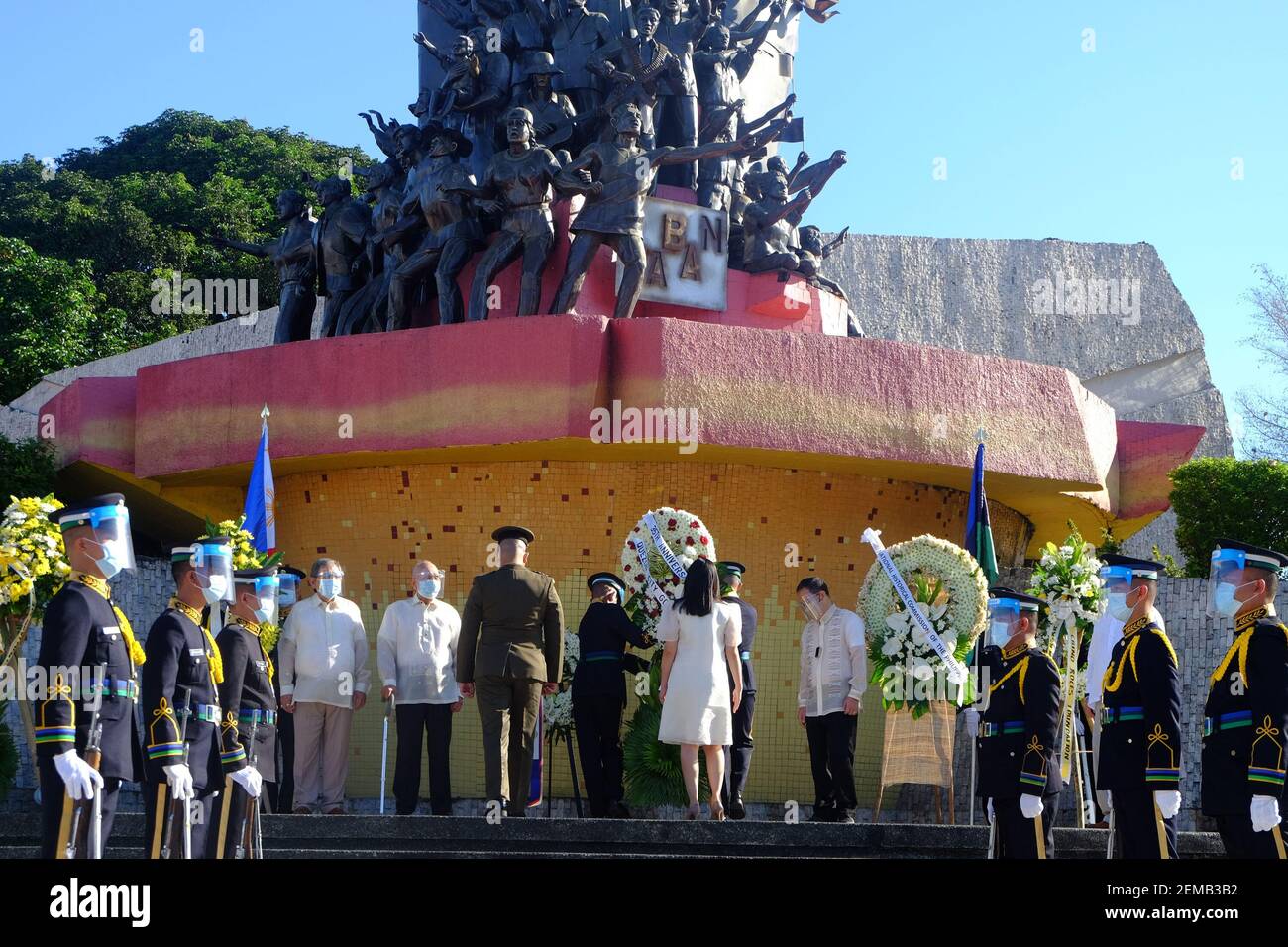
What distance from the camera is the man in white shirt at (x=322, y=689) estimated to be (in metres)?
11.9

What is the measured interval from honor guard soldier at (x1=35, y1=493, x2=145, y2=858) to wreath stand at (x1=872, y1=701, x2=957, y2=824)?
571cm

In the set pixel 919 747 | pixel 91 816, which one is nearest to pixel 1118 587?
pixel 919 747

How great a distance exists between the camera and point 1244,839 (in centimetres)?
797

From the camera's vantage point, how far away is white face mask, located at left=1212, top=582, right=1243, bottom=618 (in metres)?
8.20

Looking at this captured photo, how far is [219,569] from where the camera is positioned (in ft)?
27.3

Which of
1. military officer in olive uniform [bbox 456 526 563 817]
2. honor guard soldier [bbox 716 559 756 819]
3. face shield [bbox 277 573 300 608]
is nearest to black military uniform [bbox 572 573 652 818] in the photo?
honor guard soldier [bbox 716 559 756 819]

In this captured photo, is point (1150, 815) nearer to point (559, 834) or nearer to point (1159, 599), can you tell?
point (559, 834)

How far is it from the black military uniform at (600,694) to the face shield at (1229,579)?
443cm

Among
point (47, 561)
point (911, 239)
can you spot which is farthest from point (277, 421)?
point (911, 239)

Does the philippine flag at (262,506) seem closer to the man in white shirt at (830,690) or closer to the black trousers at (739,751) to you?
the black trousers at (739,751)

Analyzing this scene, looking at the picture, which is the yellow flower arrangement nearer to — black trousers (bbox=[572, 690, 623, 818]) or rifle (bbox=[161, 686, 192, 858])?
black trousers (bbox=[572, 690, 623, 818])

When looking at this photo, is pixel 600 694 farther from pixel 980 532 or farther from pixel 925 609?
pixel 980 532
